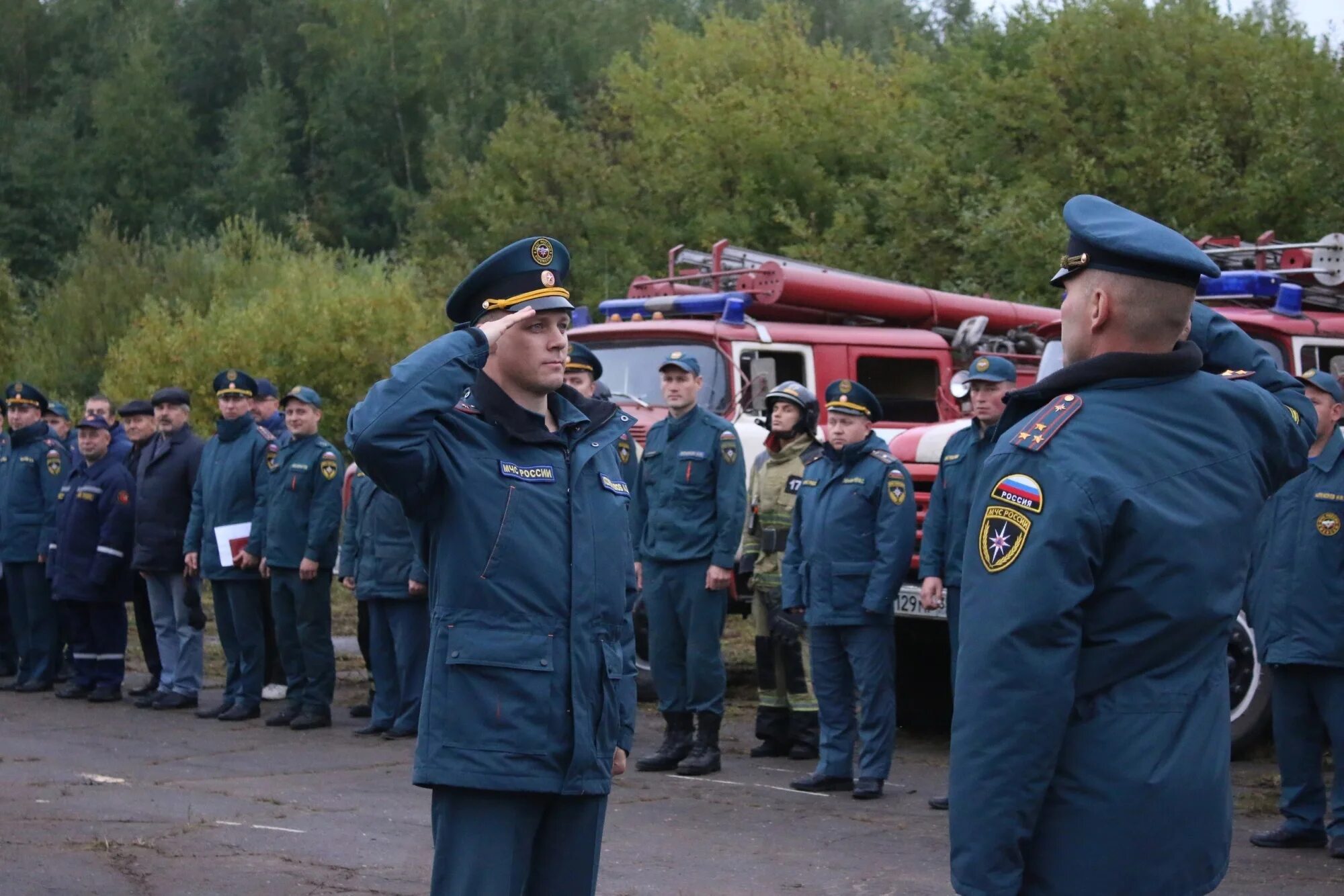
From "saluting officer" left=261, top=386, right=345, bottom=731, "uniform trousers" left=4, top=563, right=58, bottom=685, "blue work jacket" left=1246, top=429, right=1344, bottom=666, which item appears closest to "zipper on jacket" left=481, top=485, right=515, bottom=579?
"blue work jacket" left=1246, top=429, right=1344, bottom=666

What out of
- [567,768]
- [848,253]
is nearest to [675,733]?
[567,768]

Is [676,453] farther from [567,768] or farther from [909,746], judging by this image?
[567,768]

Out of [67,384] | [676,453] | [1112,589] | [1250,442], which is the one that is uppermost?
[1250,442]

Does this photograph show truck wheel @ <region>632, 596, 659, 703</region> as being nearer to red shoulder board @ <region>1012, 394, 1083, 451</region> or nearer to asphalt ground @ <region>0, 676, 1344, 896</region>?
asphalt ground @ <region>0, 676, 1344, 896</region>

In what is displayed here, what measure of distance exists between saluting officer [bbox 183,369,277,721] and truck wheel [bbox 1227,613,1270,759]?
6.47m

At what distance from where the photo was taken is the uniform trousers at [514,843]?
13.4 feet

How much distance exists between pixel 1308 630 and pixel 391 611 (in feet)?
19.3

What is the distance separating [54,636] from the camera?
1405 cm

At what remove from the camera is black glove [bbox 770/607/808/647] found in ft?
33.3

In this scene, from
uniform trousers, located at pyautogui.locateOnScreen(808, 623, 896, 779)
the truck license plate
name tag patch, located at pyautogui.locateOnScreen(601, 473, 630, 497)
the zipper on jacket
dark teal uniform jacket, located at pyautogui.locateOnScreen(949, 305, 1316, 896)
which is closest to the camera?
dark teal uniform jacket, located at pyautogui.locateOnScreen(949, 305, 1316, 896)

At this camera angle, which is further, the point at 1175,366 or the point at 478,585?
the point at 478,585

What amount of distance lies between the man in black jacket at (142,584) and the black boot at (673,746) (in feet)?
16.4

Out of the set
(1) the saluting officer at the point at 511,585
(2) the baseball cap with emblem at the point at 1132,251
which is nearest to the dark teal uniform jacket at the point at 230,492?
(1) the saluting officer at the point at 511,585

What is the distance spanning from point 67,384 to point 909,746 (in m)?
26.5
